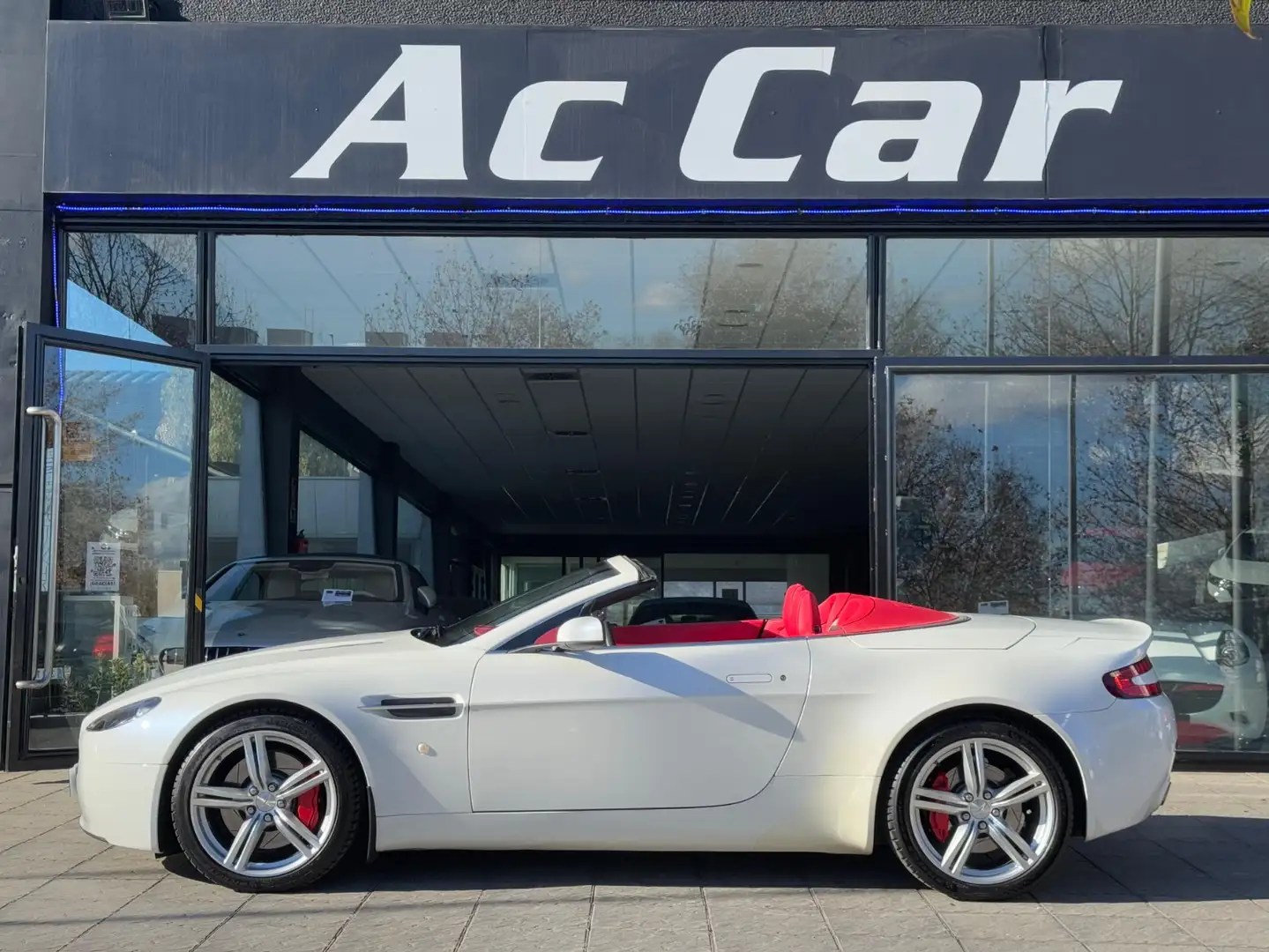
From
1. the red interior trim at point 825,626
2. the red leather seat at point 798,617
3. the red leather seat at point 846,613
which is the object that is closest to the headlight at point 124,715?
the red interior trim at point 825,626

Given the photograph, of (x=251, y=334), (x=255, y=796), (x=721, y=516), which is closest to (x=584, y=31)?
(x=251, y=334)

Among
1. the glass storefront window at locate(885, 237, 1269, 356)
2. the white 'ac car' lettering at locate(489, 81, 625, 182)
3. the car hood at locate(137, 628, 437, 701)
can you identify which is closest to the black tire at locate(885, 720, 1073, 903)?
the car hood at locate(137, 628, 437, 701)

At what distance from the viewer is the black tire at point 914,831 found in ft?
14.9

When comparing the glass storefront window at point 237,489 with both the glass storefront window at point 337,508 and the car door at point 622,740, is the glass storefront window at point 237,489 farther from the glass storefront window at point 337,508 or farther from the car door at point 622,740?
the car door at point 622,740

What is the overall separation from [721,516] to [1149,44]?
77.5 ft

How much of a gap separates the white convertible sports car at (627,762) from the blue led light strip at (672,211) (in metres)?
4.11

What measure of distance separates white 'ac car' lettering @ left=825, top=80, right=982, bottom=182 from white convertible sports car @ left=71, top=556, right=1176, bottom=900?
4.12 meters

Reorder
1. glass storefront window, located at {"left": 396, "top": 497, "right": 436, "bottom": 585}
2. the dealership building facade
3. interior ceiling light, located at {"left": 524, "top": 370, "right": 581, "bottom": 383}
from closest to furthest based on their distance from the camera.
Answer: the dealership building facade → interior ceiling light, located at {"left": 524, "top": 370, "right": 581, "bottom": 383} → glass storefront window, located at {"left": 396, "top": 497, "right": 436, "bottom": 585}

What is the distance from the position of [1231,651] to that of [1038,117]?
3.53m

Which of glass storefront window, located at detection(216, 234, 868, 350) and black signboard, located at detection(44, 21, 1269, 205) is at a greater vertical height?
black signboard, located at detection(44, 21, 1269, 205)

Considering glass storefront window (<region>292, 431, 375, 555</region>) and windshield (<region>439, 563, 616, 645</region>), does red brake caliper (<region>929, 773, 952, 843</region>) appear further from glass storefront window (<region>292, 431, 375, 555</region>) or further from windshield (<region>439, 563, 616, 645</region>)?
glass storefront window (<region>292, 431, 375, 555</region>)

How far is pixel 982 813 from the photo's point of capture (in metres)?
4.59

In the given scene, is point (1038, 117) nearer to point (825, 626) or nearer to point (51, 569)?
point (825, 626)

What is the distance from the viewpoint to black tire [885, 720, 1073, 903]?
Result: 455cm
